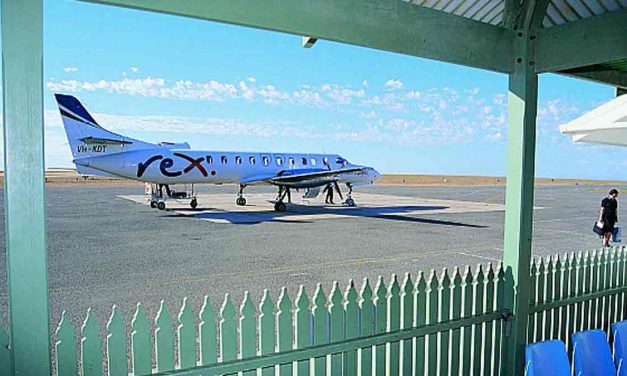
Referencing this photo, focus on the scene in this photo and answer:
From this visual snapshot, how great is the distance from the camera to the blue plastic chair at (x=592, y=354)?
2557mm

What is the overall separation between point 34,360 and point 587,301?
14.8 feet

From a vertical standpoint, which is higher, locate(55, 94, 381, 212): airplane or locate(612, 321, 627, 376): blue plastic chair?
locate(55, 94, 381, 212): airplane

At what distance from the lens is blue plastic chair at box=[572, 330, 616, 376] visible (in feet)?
8.39

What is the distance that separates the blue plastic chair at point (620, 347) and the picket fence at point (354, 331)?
2.84ft

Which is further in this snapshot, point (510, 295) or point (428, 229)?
point (428, 229)

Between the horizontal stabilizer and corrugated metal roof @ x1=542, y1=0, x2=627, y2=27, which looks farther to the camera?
the horizontal stabilizer

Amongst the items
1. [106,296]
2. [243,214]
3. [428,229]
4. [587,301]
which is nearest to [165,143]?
[243,214]

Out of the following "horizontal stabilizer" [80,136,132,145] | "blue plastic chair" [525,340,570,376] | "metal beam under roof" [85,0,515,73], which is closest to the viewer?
"metal beam under roof" [85,0,515,73]

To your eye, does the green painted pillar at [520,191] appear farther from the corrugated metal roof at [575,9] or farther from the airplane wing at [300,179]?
the airplane wing at [300,179]

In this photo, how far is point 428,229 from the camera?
49.5ft

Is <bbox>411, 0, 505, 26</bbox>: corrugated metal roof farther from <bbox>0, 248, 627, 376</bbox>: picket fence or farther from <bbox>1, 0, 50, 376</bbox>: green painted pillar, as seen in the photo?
<bbox>1, 0, 50, 376</bbox>: green painted pillar

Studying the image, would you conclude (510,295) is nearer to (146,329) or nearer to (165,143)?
(146,329)

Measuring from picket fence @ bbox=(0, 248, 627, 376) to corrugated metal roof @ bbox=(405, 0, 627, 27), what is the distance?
1.93 meters

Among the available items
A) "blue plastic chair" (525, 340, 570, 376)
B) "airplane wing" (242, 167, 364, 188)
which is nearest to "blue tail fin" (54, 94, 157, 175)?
"airplane wing" (242, 167, 364, 188)
